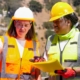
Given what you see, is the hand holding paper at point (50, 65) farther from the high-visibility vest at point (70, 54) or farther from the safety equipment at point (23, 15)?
the safety equipment at point (23, 15)

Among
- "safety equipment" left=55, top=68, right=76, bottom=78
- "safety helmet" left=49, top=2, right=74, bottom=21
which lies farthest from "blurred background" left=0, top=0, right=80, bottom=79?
"safety equipment" left=55, top=68, right=76, bottom=78

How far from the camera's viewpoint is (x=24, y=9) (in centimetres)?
415

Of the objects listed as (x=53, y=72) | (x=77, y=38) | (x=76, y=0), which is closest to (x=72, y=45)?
(x=77, y=38)

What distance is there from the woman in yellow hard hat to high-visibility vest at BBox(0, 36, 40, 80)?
0.32m

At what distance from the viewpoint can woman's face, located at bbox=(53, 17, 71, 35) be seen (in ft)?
12.5

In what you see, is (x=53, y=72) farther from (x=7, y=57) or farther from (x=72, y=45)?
(x=7, y=57)

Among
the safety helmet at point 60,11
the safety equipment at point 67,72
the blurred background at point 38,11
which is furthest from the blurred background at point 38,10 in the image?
the safety equipment at point 67,72

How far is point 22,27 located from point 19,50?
28cm

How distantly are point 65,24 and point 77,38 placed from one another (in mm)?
210

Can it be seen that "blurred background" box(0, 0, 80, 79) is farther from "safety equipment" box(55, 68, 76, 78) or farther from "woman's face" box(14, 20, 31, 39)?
"safety equipment" box(55, 68, 76, 78)

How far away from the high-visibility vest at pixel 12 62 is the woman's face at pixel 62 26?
1.66 ft

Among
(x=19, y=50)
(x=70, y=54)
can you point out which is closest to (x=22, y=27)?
(x=19, y=50)

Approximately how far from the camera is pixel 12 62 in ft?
13.1

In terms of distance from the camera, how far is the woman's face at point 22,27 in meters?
4.03
